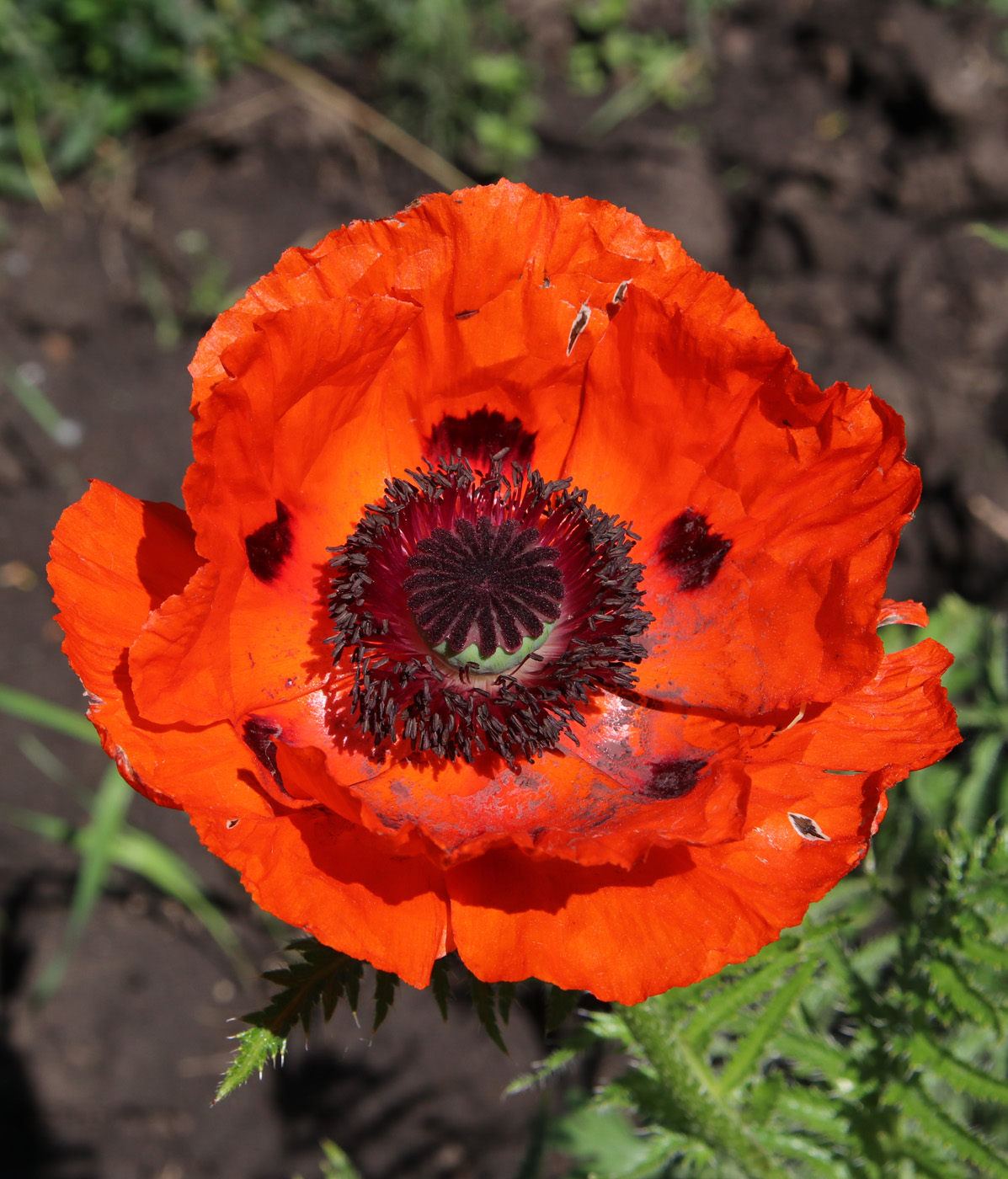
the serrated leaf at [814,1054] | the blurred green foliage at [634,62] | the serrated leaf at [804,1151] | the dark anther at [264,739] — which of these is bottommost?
the serrated leaf at [804,1151]

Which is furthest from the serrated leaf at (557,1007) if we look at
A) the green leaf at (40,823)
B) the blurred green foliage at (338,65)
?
the blurred green foliage at (338,65)

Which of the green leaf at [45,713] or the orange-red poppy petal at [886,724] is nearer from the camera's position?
the orange-red poppy petal at [886,724]

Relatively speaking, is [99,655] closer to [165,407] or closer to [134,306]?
[165,407]

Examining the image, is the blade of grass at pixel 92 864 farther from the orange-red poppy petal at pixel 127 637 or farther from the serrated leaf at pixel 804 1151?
the serrated leaf at pixel 804 1151

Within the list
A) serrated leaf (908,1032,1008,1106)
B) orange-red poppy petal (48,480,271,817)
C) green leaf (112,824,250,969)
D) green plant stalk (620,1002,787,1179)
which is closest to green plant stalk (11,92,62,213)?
green leaf (112,824,250,969)

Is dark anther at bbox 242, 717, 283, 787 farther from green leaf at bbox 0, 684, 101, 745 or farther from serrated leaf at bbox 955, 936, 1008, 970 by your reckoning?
serrated leaf at bbox 955, 936, 1008, 970

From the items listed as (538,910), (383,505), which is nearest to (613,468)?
(383,505)
